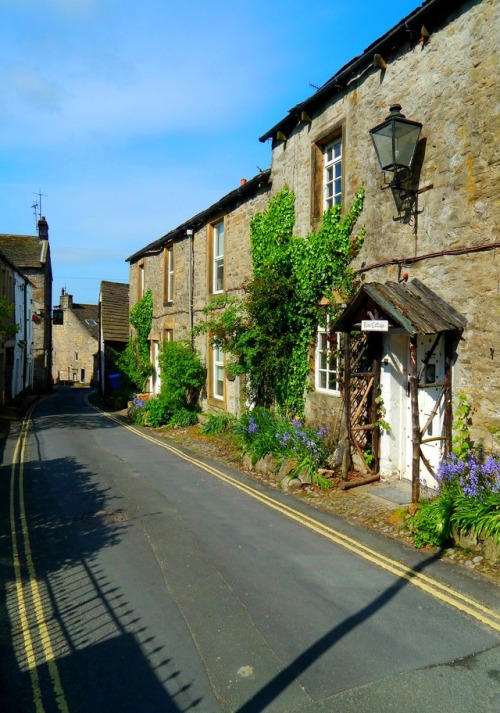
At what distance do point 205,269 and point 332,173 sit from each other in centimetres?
676

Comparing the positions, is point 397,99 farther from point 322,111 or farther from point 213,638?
point 213,638

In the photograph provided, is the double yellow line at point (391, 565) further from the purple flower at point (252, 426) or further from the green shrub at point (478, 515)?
the purple flower at point (252, 426)

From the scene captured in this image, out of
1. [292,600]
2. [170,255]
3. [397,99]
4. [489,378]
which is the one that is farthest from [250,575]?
[170,255]

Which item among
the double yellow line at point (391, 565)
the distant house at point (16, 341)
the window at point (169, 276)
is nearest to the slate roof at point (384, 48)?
the double yellow line at point (391, 565)

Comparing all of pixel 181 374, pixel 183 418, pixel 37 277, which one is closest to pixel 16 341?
pixel 37 277

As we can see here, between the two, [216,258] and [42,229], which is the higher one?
[42,229]

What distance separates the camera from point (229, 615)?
466 centimetres

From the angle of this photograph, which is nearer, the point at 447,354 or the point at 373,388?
the point at 447,354

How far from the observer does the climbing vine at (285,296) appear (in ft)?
32.1

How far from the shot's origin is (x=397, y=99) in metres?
8.34

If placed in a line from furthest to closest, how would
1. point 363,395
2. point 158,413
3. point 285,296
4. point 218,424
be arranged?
point 158,413 < point 218,424 < point 285,296 < point 363,395

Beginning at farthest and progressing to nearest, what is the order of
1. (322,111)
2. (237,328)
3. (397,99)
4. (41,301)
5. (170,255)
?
1. (41,301)
2. (170,255)
3. (237,328)
4. (322,111)
5. (397,99)

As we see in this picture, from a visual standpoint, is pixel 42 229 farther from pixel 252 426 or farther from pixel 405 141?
pixel 405 141

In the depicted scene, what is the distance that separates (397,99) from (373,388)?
4.97 metres
